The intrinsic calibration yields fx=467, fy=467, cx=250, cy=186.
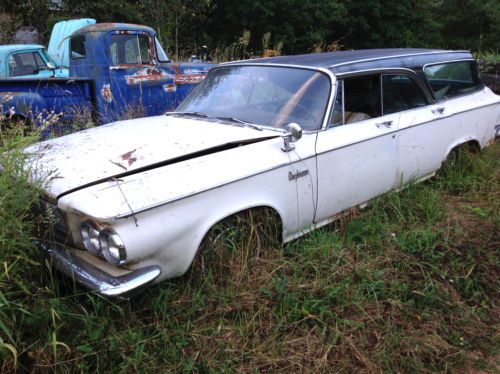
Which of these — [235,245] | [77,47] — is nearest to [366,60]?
[235,245]

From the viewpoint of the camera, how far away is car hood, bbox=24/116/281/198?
279 cm

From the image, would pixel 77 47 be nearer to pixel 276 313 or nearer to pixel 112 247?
pixel 112 247

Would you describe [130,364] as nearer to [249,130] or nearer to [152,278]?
[152,278]

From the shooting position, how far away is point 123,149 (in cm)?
314

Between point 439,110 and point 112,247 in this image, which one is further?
point 439,110

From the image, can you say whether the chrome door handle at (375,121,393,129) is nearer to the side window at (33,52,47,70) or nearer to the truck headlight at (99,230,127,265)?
the truck headlight at (99,230,127,265)

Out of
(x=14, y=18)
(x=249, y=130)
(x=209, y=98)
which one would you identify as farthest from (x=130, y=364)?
(x=14, y=18)

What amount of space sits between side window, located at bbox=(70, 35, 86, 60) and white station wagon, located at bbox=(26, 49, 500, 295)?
13.3 feet

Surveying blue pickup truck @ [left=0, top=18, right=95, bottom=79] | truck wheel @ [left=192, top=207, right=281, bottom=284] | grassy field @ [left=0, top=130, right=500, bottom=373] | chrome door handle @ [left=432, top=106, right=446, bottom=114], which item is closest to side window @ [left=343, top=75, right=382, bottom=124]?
chrome door handle @ [left=432, top=106, right=446, bottom=114]

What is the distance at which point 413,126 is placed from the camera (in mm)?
4129

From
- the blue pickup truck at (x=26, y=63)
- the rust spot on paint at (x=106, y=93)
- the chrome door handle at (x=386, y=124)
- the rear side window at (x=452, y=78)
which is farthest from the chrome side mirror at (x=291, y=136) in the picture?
the blue pickup truck at (x=26, y=63)

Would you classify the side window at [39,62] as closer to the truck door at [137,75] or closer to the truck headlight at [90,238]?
the truck door at [137,75]

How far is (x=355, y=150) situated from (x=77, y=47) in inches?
231

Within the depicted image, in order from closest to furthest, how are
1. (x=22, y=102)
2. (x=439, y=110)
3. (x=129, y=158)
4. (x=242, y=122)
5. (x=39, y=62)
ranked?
(x=129, y=158), (x=242, y=122), (x=439, y=110), (x=22, y=102), (x=39, y=62)
